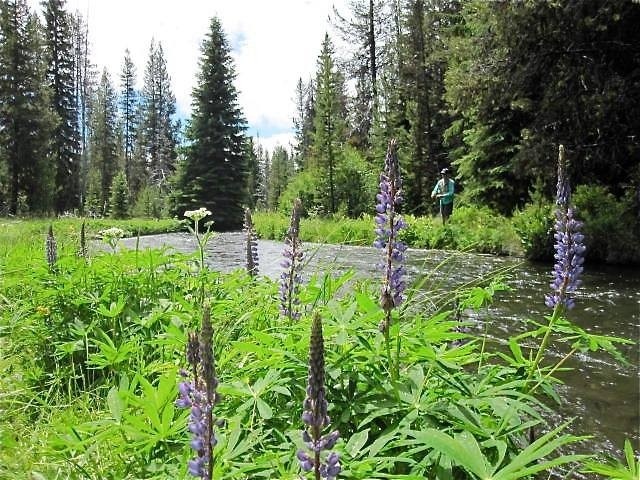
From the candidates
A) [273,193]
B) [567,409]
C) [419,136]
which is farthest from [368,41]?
[567,409]

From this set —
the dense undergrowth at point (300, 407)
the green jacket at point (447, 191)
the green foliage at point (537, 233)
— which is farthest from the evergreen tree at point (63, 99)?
the dense undergrowth at point (300, 407)

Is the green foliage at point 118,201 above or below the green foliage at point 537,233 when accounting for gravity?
above

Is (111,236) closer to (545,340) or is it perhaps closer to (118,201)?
(545,340)

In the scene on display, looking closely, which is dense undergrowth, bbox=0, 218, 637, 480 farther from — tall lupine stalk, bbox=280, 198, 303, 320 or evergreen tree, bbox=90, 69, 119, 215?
evergreen tree, bbox=90, 69, 119, 215

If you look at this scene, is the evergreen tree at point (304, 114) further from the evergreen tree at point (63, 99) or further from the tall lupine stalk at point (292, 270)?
the tall lupine stalk at point (292, 270)

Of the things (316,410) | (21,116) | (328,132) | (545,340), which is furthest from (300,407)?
(21,116)

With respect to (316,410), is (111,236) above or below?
above

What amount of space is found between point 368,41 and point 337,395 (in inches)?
1693

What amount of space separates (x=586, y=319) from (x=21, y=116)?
39.2m

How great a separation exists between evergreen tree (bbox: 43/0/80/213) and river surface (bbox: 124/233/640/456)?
38898 millimetres

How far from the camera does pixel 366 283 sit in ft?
14.0

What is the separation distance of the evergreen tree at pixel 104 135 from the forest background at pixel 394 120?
261mm

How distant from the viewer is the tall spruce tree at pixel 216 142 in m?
37.8

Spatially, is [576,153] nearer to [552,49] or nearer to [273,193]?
[552,49]
